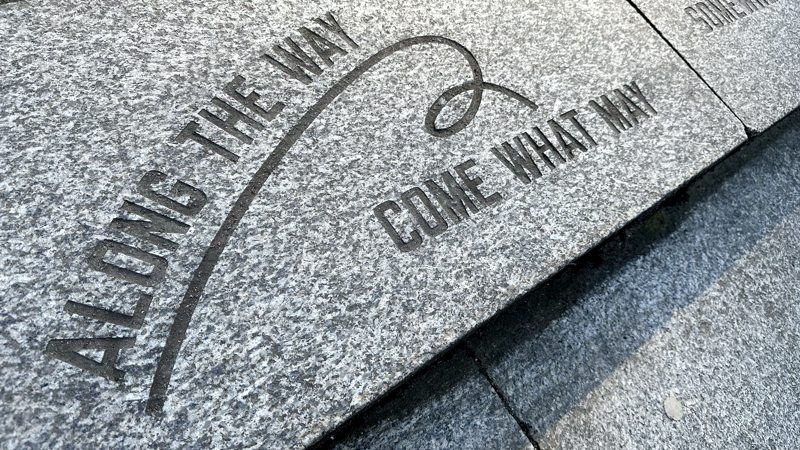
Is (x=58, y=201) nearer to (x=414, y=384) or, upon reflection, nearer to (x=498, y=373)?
(x=414, y=384)

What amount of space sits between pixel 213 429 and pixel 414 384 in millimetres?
553

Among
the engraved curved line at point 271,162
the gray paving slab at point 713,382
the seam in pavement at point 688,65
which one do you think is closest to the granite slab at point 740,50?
the seam in pavement at point 688,65

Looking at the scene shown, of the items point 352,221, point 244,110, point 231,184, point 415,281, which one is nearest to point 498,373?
point 415,281

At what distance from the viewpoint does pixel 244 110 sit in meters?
1.44

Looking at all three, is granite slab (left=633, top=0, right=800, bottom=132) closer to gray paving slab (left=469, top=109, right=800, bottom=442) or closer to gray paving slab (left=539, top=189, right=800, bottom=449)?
gray paving slab (left=469, top=109, right=800, bottom=442)

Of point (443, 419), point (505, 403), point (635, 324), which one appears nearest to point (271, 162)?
point (443, 419)

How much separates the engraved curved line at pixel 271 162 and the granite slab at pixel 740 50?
0.74 m

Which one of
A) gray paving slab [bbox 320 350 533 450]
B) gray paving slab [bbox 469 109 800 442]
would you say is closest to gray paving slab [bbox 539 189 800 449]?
gray paving slab [bbox 469 109 800 442]

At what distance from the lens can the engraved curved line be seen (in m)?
1.12

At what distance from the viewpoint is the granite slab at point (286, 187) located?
1.11 meters

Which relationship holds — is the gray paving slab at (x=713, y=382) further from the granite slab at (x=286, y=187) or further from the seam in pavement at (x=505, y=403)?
the granite slab at (x=286, y=187)

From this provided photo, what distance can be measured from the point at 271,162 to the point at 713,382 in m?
1.48

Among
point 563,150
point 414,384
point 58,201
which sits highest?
point 58,201

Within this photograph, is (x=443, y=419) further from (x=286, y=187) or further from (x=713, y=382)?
(x=713, y=382)
